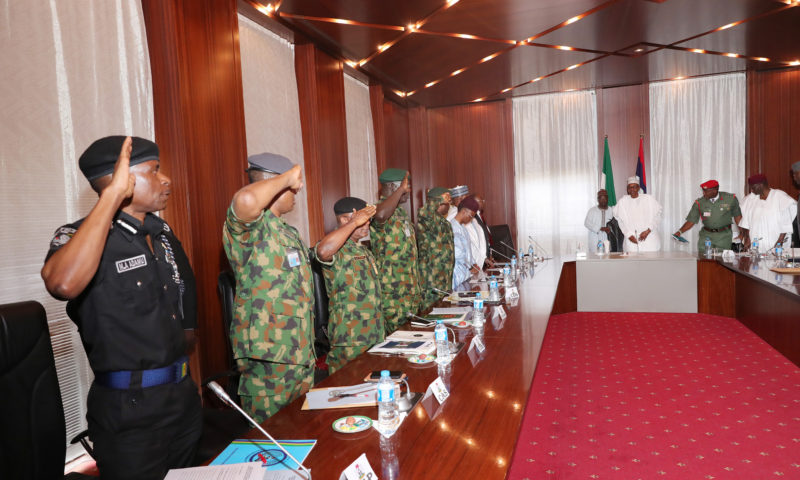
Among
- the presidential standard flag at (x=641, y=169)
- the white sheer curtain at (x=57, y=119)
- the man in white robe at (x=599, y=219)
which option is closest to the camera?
the white sheer curtain at (x=57, y=119)

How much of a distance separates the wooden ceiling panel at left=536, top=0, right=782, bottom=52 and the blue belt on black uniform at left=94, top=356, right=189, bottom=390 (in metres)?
4.65

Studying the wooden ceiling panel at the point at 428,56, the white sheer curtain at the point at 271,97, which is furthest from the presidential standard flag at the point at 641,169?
the white sheer curtain at the point at 271,97

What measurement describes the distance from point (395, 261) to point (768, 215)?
5140mm

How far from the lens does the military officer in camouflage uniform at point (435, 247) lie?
4074 millimetres

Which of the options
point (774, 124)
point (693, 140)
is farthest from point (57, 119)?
point (774, 124)

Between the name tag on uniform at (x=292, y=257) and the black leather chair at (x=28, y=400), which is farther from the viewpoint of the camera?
the name tag on uniform at (x=292, y=257)

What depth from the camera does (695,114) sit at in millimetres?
7293

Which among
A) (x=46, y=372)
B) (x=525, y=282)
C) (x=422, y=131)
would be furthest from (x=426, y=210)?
(x=422, y=131)

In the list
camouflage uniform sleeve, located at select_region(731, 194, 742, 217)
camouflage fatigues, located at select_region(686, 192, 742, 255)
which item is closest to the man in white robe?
camouflage fatigues, located at select_region(686, 192, 742, 255)

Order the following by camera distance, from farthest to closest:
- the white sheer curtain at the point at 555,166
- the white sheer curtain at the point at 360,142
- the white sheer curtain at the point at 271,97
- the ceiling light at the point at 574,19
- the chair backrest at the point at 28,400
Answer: the white sheer curtain at the point at 555,166
the white sheer curtain at the point at 360,142
the ceiling light at the point at 574,19
the white sheer curtain at the point at 271,97
the chair backrest at the point at 28,400

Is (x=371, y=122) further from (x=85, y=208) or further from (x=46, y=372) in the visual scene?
(x=46, y=372)

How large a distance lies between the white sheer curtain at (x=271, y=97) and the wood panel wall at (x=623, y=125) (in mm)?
5021

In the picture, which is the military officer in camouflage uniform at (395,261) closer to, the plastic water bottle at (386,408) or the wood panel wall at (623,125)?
the plastic water bottle at (386,408)

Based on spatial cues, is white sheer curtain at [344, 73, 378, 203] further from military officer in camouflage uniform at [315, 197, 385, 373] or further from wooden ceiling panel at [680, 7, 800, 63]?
wooden ceiling panel at [680, 7, 800, 63]
